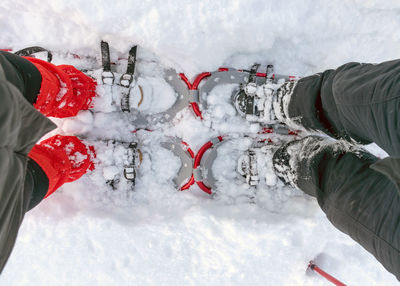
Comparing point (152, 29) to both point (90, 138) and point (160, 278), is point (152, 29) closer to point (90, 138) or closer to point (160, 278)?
point (90, 138)

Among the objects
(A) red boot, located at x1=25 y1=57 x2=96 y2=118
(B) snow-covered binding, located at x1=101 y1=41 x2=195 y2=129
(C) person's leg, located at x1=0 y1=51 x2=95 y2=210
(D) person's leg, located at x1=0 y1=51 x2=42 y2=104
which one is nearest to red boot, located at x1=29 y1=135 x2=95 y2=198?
(C) person's leg, located at x1=0 y1=51 x2=95 y2=210

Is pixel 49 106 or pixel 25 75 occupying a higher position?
pixel 25 75

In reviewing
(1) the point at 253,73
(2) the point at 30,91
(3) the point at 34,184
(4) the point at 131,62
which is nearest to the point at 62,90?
(2) the point at 30,91

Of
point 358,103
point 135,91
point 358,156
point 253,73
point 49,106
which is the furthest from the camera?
point 253,73

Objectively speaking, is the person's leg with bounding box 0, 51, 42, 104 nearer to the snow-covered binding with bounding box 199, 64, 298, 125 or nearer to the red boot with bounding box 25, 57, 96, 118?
the red boot with bounding box 25, 57, 96, 118

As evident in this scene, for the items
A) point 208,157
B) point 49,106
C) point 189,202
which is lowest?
point 189,202

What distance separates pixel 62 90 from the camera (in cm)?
143

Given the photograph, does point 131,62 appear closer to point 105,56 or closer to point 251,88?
point 105,56

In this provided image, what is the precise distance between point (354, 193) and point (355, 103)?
36 centimetres

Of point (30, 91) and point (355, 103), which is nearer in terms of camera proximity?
point (355, 103)

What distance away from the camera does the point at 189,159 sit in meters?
2.14

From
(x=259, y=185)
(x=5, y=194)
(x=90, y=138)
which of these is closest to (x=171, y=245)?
(x=259, y=185)

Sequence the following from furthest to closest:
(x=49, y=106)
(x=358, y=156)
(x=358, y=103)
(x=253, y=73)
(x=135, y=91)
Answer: (x=253, y=73), (x=135, y=91), (x=49, y=106), (x=358, y=156), (x=358, y=103)

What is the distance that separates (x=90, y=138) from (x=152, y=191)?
56 cm
